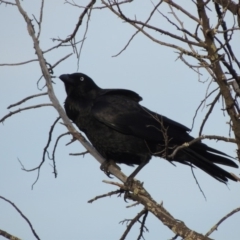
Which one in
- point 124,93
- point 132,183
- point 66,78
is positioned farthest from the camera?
point 66,78

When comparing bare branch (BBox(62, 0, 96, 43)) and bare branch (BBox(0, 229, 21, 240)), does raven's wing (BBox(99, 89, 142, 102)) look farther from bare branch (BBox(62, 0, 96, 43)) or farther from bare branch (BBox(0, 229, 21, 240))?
bare branch (BBox(0, 229, 21, 240))

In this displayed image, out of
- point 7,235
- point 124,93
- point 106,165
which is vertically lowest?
point 7,235

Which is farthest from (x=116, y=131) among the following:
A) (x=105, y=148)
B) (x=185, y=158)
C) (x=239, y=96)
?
(x=239, y=96)

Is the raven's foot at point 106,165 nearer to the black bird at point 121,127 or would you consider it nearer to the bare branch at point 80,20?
the black bird at point 121,127

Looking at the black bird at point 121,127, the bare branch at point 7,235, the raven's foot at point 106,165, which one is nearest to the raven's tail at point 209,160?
the black bird at point 121,127

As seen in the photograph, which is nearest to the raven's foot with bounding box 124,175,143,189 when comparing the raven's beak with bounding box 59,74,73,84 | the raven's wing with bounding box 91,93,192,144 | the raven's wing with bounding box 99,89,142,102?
the raven's wing with bounding box 91,93,192,144

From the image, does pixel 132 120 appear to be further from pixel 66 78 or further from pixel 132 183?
pixel 132 183

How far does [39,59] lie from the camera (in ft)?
20.1

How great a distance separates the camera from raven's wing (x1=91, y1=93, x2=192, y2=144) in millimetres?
7004

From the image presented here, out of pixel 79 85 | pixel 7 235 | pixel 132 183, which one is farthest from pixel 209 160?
pixel 7 235

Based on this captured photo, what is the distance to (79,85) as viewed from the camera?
749cm

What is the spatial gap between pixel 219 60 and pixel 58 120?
240 cm

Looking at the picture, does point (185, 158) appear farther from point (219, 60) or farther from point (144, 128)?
point (219, 60)

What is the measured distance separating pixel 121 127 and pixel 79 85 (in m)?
0.83
